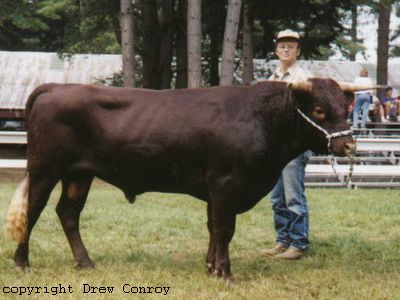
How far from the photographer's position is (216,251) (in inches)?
225

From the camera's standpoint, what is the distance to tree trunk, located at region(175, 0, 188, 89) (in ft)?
61.8

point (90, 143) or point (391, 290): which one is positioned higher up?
point (90, 143)

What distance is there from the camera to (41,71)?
98.1 feet

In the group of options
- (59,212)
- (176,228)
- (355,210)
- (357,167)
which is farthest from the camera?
(357,167)

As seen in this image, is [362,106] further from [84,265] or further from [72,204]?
[84,265]

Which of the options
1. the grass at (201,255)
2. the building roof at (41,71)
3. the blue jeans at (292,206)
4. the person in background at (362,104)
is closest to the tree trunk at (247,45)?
the person in background at (362,104)

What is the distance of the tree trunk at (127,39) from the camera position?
49.3ft

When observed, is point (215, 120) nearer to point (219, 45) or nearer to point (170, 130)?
point (170, 130)

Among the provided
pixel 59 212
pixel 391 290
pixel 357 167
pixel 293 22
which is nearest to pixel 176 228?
pixel 59 212

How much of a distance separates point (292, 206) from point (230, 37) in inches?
323

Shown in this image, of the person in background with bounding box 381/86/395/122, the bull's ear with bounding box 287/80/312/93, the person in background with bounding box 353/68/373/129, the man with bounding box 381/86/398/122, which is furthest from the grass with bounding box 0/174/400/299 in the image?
the person in background with bounding box 381/86/395/122

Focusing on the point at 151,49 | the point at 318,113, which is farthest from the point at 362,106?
the point at 318,113

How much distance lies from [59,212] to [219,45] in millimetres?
13602

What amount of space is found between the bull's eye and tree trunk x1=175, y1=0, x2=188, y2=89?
13397 mm
